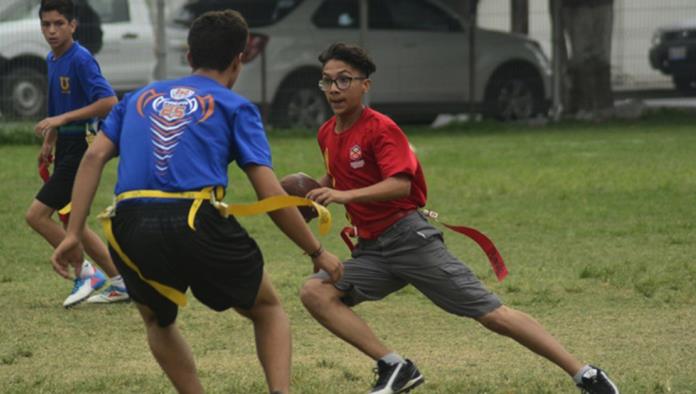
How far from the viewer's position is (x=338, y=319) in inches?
255

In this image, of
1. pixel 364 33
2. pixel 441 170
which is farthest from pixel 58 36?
pixel 364 33

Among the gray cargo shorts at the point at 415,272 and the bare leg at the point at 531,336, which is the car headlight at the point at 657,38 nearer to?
the gray cargo shorts at the point at 415,272

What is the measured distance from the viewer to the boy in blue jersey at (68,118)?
29.3 feet

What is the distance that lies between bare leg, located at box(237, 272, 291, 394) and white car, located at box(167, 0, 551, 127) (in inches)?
529

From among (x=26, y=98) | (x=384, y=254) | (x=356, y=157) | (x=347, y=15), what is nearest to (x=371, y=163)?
(x=356, y=157)

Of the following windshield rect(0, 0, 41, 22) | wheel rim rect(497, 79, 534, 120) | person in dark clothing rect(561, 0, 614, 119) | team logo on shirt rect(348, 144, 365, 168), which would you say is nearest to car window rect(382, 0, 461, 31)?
wheel rim rect(497, 79, 534, 120)

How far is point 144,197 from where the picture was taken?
18.1 ft

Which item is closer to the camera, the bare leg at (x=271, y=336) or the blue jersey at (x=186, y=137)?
the blue jersey at (x=186, y=137)

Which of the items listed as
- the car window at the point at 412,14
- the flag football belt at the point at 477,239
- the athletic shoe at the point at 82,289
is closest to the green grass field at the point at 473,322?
the athletic shoe at the point at 82,289

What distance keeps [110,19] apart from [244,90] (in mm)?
1829

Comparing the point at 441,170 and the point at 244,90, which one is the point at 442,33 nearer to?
the point at 244,90

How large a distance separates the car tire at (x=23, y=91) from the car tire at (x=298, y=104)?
2.93m

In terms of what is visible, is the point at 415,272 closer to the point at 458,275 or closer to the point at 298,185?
the point at 458,275

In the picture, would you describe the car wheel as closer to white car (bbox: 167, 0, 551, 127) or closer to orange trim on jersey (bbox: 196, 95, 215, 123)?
white car (bbox: 167, 0, 551, 127)
